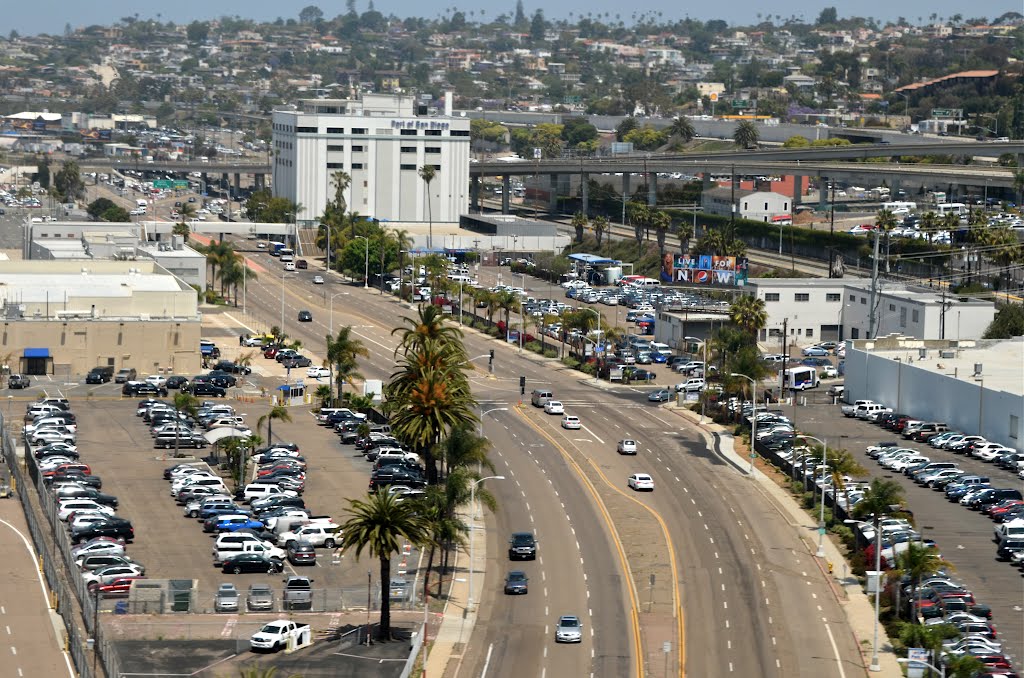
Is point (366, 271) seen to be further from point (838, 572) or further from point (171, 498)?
point (838, 572)

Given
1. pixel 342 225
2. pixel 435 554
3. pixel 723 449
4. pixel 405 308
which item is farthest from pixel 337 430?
pixel 342 225

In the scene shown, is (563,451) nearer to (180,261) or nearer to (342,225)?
(180,261)

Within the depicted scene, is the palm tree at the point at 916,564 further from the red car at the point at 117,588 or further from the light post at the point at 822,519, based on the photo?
the red car at the point at 117,588

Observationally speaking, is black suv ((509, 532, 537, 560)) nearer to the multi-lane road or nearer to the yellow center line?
the multi-lane road

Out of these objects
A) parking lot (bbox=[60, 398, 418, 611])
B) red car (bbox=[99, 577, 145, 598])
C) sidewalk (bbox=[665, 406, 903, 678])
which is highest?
red car (bbox=[99, 577, 145, 598])

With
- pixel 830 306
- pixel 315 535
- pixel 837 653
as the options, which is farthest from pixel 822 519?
pixel 830 306

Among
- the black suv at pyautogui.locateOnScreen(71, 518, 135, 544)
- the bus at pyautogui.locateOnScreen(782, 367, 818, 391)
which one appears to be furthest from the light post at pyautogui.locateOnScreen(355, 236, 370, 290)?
the black suv at pyautogui.locateOnScreen(71, 518, 135, 544)
